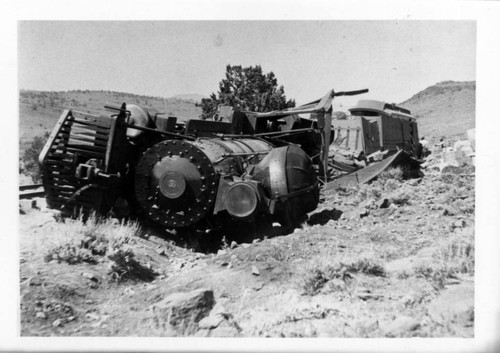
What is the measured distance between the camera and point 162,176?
8.13 meters

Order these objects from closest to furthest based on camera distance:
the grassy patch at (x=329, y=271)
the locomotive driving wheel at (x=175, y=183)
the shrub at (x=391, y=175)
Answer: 1. the grassy patch at (x=329, y=271)
2. the locomotive driving wheel at (x=175, y=183)
3. the shrub at (x=391, y=175)

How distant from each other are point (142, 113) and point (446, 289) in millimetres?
6094

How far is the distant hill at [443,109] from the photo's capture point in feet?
97.5

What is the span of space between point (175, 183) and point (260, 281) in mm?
2700

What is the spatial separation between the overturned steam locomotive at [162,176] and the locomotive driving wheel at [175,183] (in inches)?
0.7

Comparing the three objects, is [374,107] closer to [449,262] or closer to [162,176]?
[162,176]

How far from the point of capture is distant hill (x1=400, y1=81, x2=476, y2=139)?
97.5 ft

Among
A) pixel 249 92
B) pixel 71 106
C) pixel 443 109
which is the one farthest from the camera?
pixel 71 106

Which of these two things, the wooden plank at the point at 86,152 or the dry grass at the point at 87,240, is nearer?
the dry grass at the point at 87,240

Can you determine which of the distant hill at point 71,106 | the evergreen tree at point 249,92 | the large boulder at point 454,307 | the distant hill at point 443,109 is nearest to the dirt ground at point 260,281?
the large boulder at point 454,307

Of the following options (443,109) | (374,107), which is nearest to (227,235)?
(374,107)

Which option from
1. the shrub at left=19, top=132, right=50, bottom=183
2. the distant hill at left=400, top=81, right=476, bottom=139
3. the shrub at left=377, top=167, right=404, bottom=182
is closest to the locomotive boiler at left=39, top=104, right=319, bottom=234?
the shrub at left=377, top=167, right=404, bottom=182

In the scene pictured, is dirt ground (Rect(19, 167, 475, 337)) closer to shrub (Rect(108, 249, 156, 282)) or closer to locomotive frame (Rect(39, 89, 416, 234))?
shrub (Rect(108, 249, 156, 282))

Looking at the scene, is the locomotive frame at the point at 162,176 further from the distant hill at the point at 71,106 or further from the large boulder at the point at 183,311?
the distant hill at the point at 71,106
